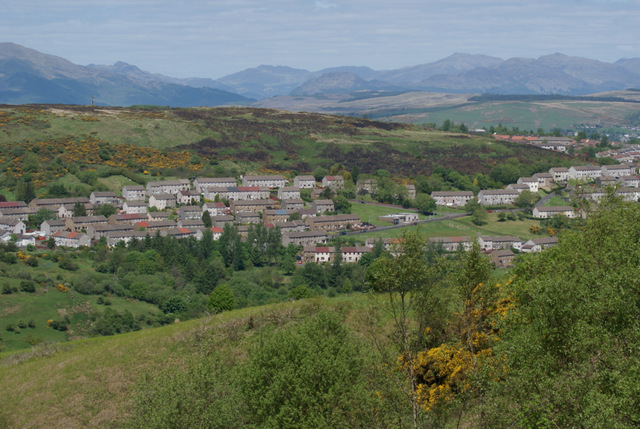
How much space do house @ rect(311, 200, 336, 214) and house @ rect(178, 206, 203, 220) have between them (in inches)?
681

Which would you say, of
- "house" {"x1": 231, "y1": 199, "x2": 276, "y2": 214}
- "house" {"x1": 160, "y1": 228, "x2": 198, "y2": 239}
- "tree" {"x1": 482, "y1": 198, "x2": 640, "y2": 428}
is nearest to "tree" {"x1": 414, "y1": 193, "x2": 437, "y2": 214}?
"house" {"x1": 231, "y1": 199, "x2": 276, "y2": 214}

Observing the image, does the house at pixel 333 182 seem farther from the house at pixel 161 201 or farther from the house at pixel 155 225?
the house at pixel 155 225

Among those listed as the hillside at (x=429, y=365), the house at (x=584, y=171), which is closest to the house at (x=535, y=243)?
the hillside at (x=429, y=365)

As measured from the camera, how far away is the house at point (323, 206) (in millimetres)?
89625

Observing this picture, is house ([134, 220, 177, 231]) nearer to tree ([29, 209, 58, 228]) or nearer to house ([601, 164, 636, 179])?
tree ([29, 209, 58, 228])

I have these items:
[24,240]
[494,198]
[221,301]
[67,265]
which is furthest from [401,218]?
[24,240]

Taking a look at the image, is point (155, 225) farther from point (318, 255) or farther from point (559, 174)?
point (559, 174)

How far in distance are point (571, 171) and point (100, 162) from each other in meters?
87.0

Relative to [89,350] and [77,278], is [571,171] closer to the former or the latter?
[77,278]

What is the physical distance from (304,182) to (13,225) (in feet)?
153

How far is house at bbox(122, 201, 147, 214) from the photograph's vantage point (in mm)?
85688

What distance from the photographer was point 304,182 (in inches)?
4053

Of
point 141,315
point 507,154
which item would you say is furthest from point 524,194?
point 141,315

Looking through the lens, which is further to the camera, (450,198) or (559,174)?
(559,174)
